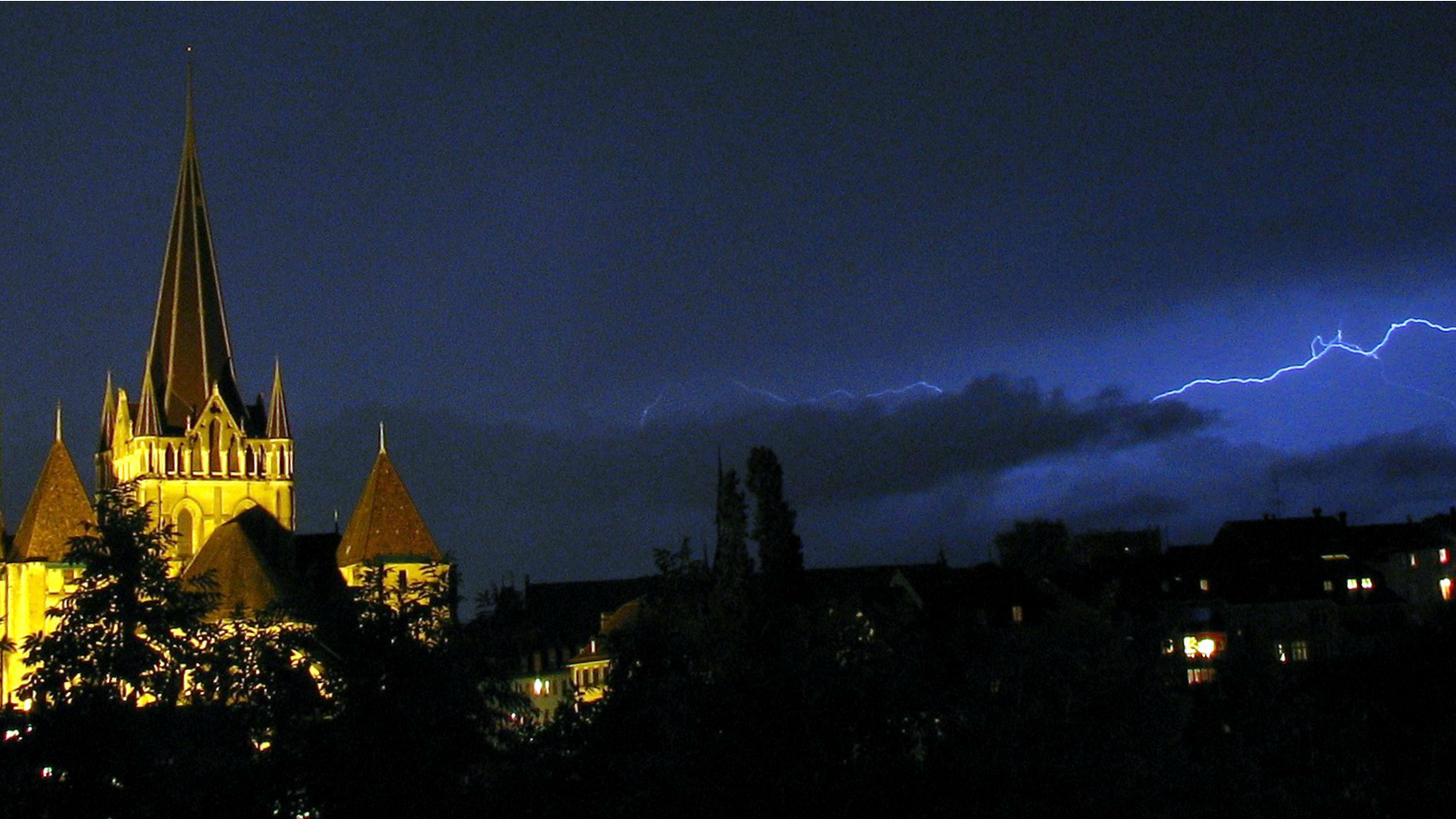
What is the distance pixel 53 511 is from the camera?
91.2 m

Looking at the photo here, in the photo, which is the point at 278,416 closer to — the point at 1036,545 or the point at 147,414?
the point at 147,414

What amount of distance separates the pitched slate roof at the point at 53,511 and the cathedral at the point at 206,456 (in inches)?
3.9

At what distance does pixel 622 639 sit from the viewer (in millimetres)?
36594

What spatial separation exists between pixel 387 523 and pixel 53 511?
53.4ft

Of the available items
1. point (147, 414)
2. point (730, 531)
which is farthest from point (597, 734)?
point (147, 414)

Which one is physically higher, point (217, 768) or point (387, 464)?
point (387, 464)

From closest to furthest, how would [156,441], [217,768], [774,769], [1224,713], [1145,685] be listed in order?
[217,768] → [774,769] → [1145,685] → [1224,713] → [156,441]

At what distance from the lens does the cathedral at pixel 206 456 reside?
97250 millimetres

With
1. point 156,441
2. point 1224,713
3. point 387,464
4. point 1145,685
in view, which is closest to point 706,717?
point 1145,685

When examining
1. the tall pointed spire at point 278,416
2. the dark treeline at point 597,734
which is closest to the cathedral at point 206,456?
the tall pointed spire at point 278,416

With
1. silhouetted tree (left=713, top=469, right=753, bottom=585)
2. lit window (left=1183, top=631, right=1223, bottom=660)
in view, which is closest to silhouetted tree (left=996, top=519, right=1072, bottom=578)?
lit window (left=1183, top=631, right=1223, bottom=660)

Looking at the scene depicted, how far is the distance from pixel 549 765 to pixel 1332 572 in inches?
3472

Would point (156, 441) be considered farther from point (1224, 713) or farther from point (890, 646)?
point (890, 646)

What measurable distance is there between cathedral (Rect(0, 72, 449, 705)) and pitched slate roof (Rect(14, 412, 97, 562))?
99mm
